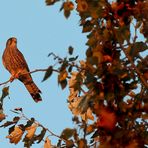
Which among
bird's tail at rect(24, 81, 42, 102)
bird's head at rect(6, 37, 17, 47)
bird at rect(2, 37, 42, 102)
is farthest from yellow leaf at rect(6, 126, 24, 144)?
bird's head at rect(6, 37, 17, 47)

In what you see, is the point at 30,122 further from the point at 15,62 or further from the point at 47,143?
the point at 15,62

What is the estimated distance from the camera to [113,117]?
239cm

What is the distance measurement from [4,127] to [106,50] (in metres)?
1.21

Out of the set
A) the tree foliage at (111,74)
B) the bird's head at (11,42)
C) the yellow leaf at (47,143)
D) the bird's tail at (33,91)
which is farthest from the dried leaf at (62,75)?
the bird's head at (11,42)

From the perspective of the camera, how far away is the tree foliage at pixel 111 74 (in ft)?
7.86

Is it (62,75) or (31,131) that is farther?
(31,131)

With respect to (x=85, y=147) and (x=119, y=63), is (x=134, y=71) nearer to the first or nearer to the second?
(x=119, y=63)

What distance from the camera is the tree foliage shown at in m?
2.40

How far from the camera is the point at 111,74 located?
8.07 feet

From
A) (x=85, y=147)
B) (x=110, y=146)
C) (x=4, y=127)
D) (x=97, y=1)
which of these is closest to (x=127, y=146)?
(x=110, y=146)

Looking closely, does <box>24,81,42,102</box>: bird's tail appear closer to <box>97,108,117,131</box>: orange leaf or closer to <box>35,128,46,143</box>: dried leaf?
<box>35,128,46,143</box>: dried leaf

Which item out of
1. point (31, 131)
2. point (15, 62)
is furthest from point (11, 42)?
point (31, 131)

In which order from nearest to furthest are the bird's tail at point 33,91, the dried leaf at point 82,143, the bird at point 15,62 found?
the dried leaf at point 82,143 → the bird's tail at point 33,91 → the bird at point 15,62

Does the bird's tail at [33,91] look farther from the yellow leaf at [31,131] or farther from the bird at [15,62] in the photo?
the yellow leaf at [31,131]
